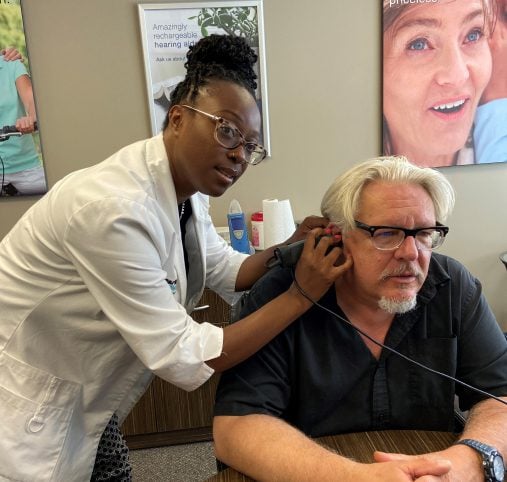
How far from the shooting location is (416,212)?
3.69ft

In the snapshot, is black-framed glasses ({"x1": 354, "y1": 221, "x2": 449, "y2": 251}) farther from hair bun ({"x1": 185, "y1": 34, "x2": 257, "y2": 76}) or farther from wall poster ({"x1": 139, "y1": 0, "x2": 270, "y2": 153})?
wall poster ({"x1": 139, "y1": 0, "x2": 270, "y2": 153})

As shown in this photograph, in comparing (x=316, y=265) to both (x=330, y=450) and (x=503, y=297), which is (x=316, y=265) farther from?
(x=503, y=297)

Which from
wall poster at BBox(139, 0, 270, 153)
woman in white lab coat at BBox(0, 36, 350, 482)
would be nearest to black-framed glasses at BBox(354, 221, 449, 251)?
woman in white lab coat at BBox(0, 36, 350, 482)

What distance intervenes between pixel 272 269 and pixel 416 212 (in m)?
0.41

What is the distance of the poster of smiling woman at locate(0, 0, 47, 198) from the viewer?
7.07 ft

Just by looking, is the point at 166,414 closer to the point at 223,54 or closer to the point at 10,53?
the point at 223,54

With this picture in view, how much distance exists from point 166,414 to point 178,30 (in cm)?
187

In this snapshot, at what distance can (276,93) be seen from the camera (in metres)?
2.37

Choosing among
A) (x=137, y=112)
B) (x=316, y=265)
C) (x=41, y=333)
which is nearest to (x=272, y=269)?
(x=316, y=265)

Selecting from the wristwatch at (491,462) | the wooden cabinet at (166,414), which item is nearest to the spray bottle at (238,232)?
the wooden cabinet at (166,414)

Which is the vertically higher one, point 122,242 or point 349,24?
point 349,24

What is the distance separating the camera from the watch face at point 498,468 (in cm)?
88

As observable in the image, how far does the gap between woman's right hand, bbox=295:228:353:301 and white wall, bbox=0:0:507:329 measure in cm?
141

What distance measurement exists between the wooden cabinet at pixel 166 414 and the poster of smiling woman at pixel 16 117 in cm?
119
